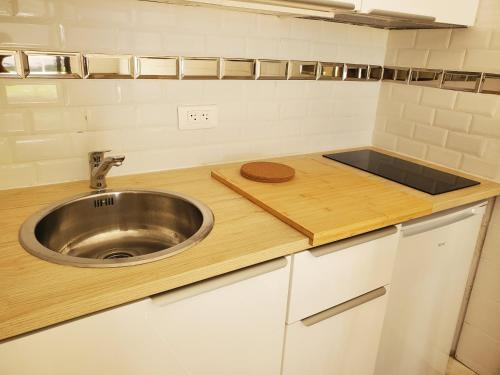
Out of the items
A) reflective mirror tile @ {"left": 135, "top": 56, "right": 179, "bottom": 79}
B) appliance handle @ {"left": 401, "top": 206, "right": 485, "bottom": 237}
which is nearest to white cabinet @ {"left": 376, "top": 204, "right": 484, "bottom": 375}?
appliance handle @ {"left": 401, "top": 206, "right": 485, "bottom": 237}

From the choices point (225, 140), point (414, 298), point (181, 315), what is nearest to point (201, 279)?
point (181, 315)

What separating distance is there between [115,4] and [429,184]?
119 cm

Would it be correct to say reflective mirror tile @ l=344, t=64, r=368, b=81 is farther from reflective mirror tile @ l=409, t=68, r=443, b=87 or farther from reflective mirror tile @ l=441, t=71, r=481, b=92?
reflective mirror tile @ l=441, t=71, r=481, b=92

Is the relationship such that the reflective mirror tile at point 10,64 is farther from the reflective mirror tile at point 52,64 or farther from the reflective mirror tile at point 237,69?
the reflective mirror tile at point 237,69

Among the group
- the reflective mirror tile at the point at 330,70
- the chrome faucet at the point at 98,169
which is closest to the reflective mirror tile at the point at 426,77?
the reflective mirror tile at the point at 330,70

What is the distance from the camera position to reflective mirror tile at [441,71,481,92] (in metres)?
1.49

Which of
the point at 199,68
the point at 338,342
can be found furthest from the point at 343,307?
the point at 199,68

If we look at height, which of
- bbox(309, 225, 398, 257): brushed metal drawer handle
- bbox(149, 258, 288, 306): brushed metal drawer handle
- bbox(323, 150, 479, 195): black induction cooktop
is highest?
bbox(323, 150, 479, 195): black induction cooktop

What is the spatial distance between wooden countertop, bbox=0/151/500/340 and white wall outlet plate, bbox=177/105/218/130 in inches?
9.7

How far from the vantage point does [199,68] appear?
1332 mm

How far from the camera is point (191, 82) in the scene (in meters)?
1.34

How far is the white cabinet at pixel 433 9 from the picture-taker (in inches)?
46.7

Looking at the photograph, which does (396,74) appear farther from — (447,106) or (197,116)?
(197,116)

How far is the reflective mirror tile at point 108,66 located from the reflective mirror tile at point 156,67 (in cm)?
3
